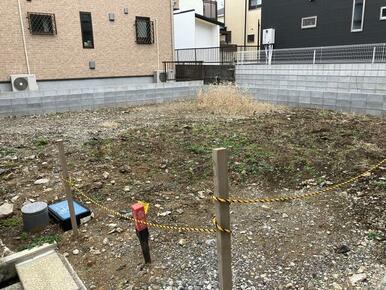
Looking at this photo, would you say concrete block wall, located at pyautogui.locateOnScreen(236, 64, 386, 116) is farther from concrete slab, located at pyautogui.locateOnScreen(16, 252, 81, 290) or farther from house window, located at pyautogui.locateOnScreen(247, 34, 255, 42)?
house window, located at pyautogui.locateOnScreen(247, 34, 255, 42)

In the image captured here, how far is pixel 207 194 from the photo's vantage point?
3.68 metres

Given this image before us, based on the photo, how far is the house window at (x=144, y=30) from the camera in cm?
1186

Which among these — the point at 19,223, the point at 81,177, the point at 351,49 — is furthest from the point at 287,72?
the point at 19,223

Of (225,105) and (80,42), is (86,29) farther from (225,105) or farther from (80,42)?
(225,105)

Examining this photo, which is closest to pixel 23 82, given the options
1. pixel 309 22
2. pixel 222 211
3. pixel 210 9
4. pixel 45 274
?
pixel 45 274

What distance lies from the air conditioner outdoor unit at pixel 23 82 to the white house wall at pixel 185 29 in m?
9.28

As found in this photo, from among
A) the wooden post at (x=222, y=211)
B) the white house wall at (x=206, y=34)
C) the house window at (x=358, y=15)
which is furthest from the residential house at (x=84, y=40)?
the wooden post at (x=222, y=211)

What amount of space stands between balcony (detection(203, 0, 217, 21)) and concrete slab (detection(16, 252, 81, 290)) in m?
18.5

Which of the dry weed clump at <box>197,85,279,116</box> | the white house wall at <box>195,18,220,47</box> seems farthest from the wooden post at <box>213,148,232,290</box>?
the white house wall at <box>195,18,220,47</box>

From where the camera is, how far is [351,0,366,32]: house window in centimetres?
1116

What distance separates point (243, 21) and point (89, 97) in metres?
13.6

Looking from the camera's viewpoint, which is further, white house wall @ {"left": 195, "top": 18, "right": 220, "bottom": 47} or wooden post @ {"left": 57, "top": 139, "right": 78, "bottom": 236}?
white house wall @ {"left": 195, "top": 18, "right": 220, "bottom": 47}

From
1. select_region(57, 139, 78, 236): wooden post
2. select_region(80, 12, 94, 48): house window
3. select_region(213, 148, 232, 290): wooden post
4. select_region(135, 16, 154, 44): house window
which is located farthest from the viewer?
select_region(135, 16, 154, 44): house window

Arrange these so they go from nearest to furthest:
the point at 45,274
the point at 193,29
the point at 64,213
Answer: the point at 45,274
the point at 64,213
the point at 193,29
